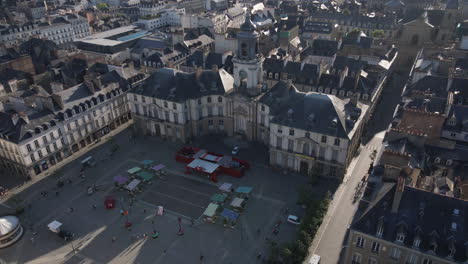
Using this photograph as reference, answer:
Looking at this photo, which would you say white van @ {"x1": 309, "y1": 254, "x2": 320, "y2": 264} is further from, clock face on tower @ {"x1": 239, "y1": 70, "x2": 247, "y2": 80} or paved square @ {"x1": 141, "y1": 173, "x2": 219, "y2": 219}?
clock face on tower @ {"x1": 239, "y1": 70, "x2": 247, "y2": 80}

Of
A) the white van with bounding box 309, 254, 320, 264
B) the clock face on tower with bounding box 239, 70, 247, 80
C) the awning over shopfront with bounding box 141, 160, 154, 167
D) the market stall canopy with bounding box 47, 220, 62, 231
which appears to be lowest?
the white van with bounding box 309, 254, 320, 264

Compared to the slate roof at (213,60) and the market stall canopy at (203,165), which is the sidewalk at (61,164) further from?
the slate roof at (213,60)

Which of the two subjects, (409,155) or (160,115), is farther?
(160,115)

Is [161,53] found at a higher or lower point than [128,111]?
higher

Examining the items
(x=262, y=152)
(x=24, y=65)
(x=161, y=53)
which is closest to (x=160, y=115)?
(x=262, y=152)

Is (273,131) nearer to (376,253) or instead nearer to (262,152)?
(262,152)

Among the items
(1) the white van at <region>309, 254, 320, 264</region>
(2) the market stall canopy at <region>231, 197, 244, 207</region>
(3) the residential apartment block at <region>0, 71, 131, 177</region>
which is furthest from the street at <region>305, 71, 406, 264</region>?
(3) the residential apartment block at <region>0, 71, 131, 177</region>
